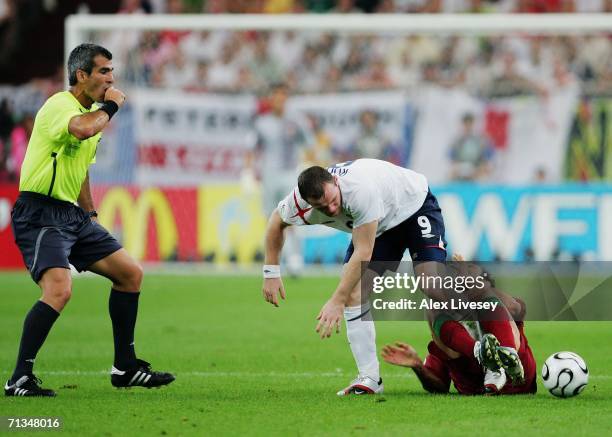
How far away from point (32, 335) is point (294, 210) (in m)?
1.94

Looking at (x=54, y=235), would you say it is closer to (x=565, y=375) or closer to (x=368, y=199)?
(x=368, y=199)

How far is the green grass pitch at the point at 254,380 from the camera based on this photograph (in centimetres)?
702

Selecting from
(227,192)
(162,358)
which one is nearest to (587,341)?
(162,358)

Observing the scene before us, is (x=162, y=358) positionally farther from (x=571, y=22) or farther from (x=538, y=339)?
(x=571, y=22)

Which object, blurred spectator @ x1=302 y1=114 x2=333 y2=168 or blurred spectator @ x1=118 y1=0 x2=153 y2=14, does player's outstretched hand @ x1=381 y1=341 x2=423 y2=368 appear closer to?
blurred spectator @ x1=302 y1=114 x2=333 y2=168

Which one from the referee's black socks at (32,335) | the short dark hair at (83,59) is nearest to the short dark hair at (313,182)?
the short dark hair at (83,59)

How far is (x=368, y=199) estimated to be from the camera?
25.6ft

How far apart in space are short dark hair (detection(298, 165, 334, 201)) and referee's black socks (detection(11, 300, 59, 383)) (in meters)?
1.92

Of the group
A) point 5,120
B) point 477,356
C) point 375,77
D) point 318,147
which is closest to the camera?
point 477,356

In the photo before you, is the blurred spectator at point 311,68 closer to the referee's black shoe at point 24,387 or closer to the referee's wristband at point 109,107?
the referee's wristband at point 109,107

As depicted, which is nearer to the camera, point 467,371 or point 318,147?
point 467,371

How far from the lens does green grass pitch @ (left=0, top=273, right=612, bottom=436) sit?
702 cm

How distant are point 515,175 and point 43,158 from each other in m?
16.0

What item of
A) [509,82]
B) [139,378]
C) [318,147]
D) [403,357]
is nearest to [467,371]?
[403,357]
